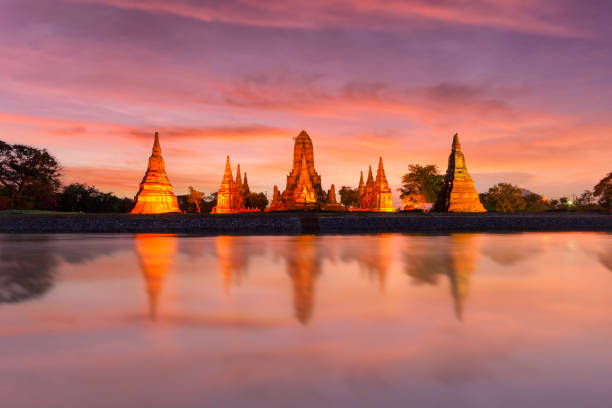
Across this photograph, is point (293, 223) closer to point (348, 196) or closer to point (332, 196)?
point (332, 196)

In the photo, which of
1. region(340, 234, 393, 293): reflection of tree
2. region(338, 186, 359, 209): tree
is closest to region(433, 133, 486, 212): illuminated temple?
region(340, 234, 393, 293): reflection of tree

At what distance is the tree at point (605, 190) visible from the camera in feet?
113

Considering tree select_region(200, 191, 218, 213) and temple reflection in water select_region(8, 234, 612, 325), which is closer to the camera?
temple reflection in water select_region(8, 234, 612, 325)

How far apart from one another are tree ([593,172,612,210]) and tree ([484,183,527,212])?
438 inches

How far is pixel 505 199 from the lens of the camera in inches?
1848

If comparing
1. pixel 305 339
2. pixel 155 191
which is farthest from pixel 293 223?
pixel 305 339

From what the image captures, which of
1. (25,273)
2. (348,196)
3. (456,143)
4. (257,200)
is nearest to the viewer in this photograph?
(25,273)

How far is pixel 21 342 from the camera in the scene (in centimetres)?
321

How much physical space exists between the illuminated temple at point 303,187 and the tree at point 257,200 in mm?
15238

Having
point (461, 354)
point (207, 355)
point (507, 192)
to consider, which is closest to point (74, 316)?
point (207, 355)

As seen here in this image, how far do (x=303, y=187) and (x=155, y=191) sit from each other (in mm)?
18003

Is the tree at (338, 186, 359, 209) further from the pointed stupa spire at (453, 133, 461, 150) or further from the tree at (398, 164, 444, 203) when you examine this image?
the pointed stupa spire at (453, 133, 461, 150)

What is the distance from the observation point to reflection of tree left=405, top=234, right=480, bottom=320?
5.27 metres

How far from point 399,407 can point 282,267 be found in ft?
18.0
